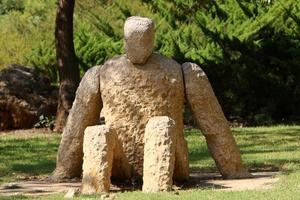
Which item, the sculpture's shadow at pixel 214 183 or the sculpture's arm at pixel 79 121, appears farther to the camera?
the sculpture's arm at pixel 79 121

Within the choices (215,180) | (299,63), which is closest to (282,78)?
(299,63)

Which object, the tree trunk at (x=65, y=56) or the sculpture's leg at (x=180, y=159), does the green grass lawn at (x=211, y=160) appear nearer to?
the sculpture's leg at (x=180, y=159)

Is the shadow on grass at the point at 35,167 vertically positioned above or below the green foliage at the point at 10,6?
below

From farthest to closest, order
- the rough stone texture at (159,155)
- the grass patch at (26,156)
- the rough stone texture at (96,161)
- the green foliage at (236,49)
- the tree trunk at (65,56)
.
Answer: the green foliage at (236,49) → the tree trunk at (65,56) → the grass patch at (26,156) → the rough stone texture at (96,161) → the rough stone texture at (159,155)

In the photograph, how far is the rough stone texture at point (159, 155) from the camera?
336 inches

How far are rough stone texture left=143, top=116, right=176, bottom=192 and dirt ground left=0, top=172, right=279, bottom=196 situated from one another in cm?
47

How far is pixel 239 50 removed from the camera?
20.7 metres

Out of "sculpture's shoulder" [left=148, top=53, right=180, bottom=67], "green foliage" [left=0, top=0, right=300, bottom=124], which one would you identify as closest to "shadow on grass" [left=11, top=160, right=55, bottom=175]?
"sculpture's shoulder" [left=148, top=53, right=180, bottom=67]

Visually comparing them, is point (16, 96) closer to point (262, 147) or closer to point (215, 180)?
point (262, 147)

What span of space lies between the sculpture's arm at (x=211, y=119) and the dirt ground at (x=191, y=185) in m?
0.24

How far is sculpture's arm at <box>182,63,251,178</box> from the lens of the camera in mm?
9500

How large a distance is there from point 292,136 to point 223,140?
740cm

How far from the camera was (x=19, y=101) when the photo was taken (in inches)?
767

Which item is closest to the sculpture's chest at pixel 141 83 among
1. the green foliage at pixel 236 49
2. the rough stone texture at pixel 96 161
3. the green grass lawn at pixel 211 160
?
the rough stone texture at pixel 96 161
